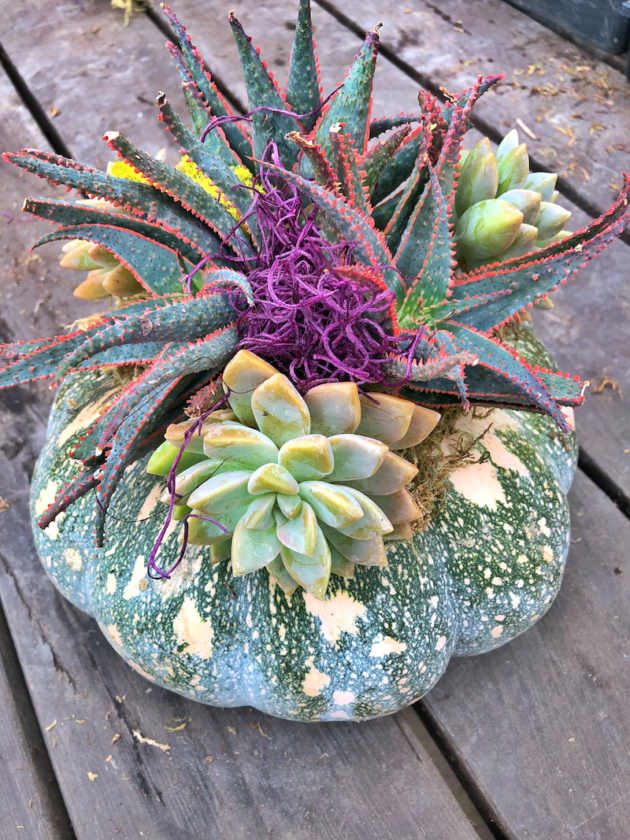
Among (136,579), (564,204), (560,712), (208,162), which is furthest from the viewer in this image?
(564,204)

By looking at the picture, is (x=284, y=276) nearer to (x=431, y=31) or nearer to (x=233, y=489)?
(x=233, y=489)

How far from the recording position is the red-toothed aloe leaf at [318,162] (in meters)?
0.52

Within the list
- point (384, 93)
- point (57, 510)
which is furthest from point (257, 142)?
point (384, 93)

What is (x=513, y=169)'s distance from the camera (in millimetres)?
765

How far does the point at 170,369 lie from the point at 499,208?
0.40 meters

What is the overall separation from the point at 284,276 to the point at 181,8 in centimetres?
135

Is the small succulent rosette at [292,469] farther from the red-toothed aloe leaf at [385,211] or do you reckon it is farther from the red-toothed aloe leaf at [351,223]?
the red-toothed aloe leaf at [385,211]

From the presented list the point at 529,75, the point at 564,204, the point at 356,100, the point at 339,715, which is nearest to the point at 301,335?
the point at 356,100

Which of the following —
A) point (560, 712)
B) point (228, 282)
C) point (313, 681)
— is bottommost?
point (560, 712)

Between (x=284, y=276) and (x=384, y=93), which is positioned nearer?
(x=284, y=276)

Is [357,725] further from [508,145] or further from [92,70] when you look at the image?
[92,70]

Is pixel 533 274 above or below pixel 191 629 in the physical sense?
above

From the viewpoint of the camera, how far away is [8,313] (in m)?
1.21

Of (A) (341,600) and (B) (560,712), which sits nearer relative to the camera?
(A) (341,600)
